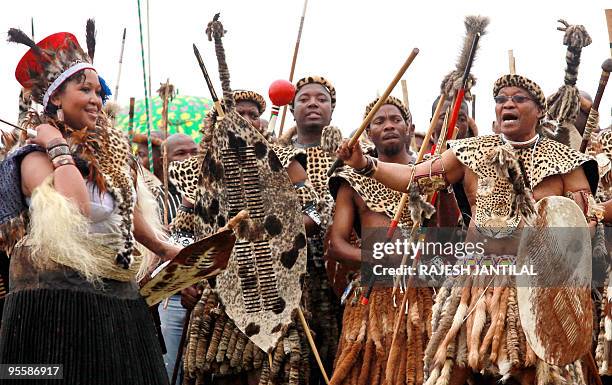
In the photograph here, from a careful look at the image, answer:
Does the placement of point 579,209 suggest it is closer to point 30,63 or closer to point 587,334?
point 587,334

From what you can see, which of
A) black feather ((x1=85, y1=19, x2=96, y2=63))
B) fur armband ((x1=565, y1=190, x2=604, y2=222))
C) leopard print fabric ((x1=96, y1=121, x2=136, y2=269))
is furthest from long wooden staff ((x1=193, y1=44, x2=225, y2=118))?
fur armband ((x1=565, y1=190, x2=604, y2=222))

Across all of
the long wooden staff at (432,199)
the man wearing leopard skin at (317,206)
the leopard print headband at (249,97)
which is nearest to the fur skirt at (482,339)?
the long wooden staff at (432,199)

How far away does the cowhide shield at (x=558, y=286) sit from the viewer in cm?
614

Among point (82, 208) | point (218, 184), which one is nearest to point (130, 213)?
point (82, 208)

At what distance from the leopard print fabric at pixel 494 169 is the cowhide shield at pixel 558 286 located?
24cm

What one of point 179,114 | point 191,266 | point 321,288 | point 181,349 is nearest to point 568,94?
point 321,288

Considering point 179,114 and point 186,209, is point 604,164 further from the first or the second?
point 179,114

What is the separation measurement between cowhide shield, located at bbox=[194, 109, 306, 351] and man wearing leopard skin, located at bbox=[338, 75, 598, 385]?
1.00 m

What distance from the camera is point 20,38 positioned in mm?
6078

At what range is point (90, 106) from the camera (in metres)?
6.11

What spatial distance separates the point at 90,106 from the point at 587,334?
2.65 metres

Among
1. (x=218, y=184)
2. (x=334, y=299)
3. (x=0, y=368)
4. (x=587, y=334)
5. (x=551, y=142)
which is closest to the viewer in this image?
(x=0, y=368)

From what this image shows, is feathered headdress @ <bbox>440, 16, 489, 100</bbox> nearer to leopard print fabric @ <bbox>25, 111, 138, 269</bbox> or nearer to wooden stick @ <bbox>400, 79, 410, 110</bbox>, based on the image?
leopard print fabric @ <bbox>25, 111, 138, 269</bbox>

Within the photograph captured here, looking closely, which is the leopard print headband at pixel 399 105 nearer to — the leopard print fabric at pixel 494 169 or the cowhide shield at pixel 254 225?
the cowhide shield at pixel 254 225
